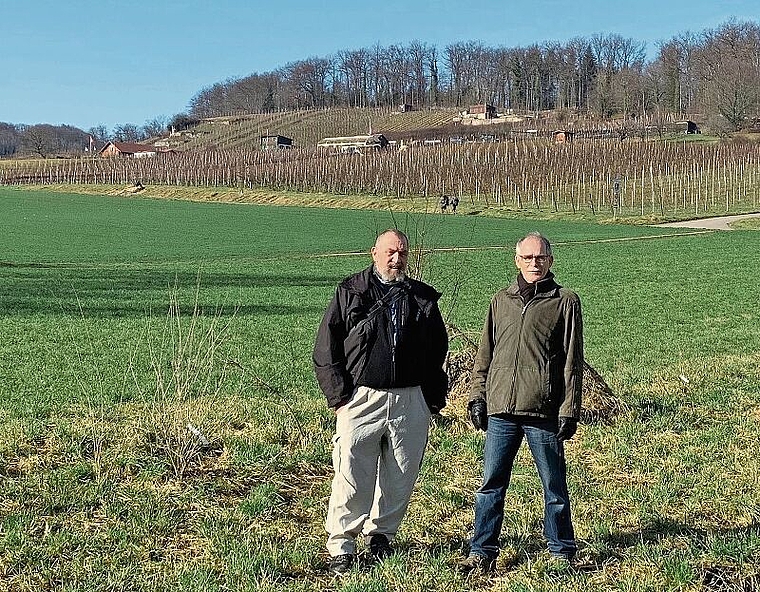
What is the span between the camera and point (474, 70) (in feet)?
536

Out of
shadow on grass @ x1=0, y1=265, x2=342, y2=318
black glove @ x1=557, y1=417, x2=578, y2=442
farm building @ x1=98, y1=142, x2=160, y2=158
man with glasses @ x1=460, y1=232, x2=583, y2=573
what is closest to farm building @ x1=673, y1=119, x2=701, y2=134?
farm building @ x1=98, y1=142, x2=160, y2=158

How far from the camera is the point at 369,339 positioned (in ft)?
15.2

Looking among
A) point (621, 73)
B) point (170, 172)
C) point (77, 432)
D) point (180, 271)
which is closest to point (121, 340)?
point (77, 432)

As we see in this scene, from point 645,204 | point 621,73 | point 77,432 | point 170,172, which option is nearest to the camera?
point 77,432

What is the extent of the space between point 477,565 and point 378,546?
1.82ft

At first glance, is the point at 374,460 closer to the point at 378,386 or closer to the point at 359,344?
the point at 378,386

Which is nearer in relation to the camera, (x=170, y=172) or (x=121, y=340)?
(x=121, y=340)

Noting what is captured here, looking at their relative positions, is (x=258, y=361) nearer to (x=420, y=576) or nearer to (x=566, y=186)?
(x=420, y=576)

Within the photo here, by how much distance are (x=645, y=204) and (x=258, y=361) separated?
5518 centimetres

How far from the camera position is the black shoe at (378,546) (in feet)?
16.1

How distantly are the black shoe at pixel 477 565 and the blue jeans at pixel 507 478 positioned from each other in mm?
27

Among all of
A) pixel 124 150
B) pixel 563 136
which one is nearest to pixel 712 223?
pixel 563 136

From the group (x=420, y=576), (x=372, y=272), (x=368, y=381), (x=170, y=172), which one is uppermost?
(x=170, y=172)

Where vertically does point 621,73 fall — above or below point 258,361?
above
